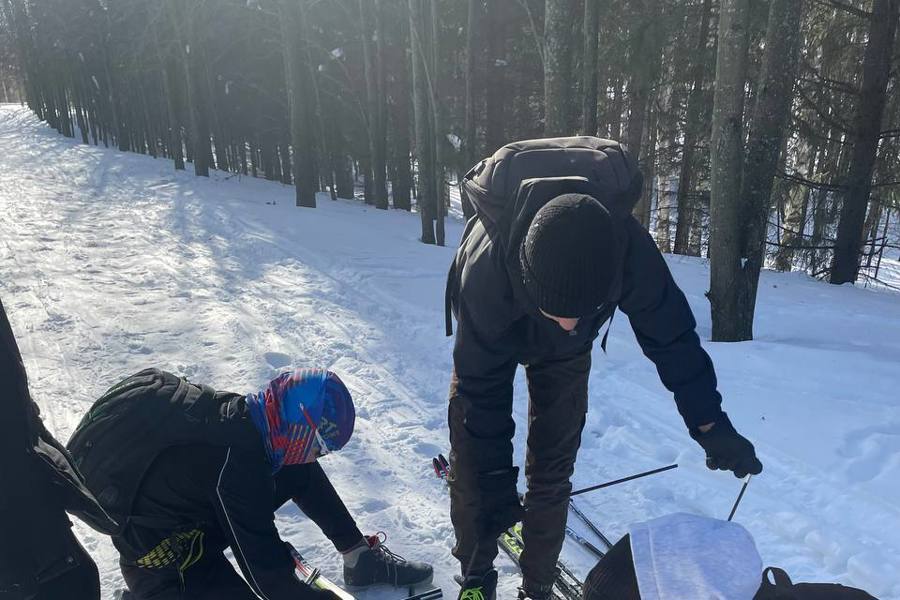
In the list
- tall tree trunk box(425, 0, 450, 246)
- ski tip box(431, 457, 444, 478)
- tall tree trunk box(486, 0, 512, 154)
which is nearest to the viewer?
ski tip box(431, 457, 444, 478)

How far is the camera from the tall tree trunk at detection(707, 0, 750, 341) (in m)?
5.82

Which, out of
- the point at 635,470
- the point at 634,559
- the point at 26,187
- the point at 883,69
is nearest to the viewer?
the point at 634,559

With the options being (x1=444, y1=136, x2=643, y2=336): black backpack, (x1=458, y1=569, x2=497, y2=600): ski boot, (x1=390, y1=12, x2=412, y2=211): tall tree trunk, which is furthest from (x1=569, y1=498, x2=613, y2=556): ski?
(x1=390, y1=12, x2=412, y2=211): tall tree trunk

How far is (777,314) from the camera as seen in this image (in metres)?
8.29

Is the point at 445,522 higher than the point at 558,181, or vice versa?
the point at 558,181

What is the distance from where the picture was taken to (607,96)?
19.7m

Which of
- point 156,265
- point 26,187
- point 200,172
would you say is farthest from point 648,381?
point 200,172

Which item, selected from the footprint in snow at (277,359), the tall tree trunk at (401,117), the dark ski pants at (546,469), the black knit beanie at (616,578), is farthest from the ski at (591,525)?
the tall tree trunk at (401,117)

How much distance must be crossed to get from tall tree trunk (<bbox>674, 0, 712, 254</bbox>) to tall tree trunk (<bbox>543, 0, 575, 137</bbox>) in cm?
873

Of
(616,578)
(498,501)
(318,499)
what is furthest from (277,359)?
(616,578)

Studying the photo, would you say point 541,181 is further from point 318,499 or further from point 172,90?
point 172,90

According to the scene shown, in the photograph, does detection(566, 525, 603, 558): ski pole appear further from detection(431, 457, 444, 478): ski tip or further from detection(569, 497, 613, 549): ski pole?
detection(431, 457, 444, 478): ski tip

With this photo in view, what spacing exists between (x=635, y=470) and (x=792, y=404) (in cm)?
152

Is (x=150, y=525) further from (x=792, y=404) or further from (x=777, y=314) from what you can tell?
(x=777, y=314)
